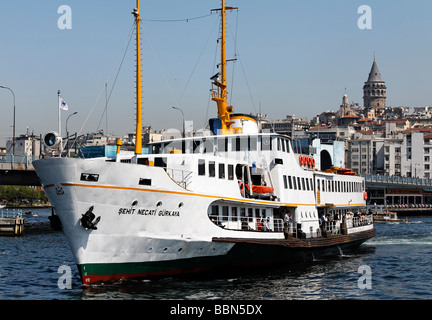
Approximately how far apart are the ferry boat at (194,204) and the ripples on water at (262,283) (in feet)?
2.31

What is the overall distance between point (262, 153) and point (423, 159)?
137095mm

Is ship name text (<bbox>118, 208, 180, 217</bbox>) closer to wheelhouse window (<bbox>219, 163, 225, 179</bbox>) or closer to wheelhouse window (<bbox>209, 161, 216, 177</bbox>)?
wheelhouse window (<bbox>209, 161, 216, 177</bbox>)

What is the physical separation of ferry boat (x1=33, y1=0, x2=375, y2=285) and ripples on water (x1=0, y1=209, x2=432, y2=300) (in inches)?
27.7

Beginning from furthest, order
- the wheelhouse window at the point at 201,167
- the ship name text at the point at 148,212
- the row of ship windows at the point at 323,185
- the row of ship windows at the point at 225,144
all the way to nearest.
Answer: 1. the row of ship windows at the point at 323,185
2. the row of ship windows at the point at 225,144
3. the wheelhouse window at the point at 201,167
4. the ship name text at the point at 148,212

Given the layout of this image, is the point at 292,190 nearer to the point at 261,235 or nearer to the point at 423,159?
the point at 261,235

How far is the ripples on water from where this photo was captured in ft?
74.8

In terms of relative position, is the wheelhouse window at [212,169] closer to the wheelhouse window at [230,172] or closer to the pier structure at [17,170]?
the wheelhouse window at [230,172]

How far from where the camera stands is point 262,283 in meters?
25.9

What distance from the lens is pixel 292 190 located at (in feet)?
105

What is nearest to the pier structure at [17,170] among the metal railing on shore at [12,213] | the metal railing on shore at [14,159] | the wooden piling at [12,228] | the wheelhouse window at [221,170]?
the metal railing on shore at [14,159]

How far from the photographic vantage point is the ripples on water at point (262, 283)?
22.8 m

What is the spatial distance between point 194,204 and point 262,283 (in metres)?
4.74
